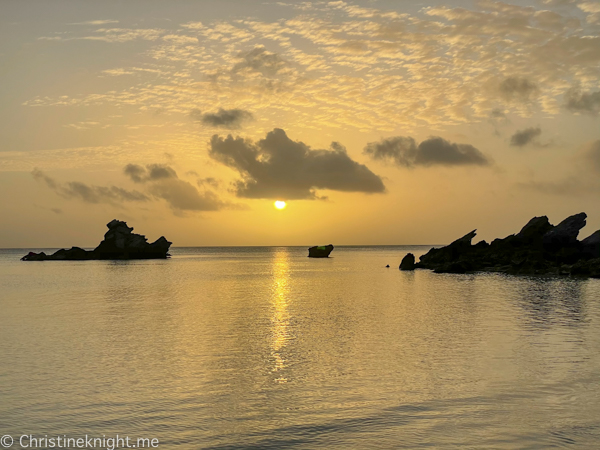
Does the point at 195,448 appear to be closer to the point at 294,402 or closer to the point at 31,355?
the point at 294,402

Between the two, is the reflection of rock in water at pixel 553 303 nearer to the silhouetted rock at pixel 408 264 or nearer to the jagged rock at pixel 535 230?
the jagged rock at pixel 535 230

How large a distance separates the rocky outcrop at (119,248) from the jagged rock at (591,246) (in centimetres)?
13894

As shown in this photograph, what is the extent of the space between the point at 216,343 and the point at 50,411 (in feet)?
43.0

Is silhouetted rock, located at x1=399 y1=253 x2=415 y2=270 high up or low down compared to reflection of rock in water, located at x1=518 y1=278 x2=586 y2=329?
up

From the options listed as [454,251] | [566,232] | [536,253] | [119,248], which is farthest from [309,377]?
[119,248]

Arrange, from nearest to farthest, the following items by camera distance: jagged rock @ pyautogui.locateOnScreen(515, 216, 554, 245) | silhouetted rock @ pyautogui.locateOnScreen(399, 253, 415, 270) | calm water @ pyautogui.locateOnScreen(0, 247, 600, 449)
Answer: calm water @ pyautogui.locateOnScreen(0, 247, 600, 449) < jagged rock @ pyautogui.locateOnScreen(515, 216, 554, 245) < silhouetted rock @ pyautogui.locateOnScreen(399, 253, 415, 270)

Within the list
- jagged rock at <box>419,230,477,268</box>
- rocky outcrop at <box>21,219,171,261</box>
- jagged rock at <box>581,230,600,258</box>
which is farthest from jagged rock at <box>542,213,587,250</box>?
rocky outcrop at <box>21,219,171,261</box>

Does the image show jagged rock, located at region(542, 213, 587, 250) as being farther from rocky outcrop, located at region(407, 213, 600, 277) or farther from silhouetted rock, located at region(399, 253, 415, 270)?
silhouetted rock, located at region(399, 253, 415, 270)

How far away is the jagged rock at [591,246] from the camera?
90.6m

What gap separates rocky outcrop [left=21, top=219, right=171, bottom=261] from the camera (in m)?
178

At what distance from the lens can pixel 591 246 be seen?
92.1 m

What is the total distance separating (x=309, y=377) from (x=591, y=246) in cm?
8788

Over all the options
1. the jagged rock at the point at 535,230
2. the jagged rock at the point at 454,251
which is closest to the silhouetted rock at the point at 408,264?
the jagged rock at the point at 454,251

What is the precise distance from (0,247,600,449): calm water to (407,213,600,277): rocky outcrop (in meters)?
49.1
